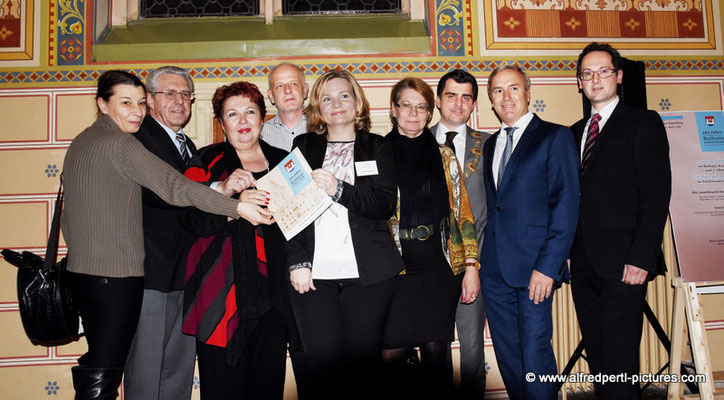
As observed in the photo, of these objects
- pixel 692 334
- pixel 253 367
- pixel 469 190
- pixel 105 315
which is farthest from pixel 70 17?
pixel 692 334

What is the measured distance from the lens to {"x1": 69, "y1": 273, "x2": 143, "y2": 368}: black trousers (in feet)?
7.20

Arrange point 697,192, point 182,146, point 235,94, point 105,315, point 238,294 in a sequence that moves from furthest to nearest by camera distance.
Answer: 1. point 697,192
2. point 182,146
3. point 235,94
4. point 105,315
5. point 238,294

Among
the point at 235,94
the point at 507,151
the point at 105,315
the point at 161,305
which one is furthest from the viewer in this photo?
the point at 507,151

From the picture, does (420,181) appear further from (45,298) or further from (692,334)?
(692,334)

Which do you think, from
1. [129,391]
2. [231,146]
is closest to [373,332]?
[231,146]

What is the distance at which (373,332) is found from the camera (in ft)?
7.12

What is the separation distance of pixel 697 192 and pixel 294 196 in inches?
115

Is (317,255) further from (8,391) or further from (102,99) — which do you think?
(8,391)

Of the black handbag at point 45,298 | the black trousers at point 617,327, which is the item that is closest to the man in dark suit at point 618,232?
the black trousers at point 617,327

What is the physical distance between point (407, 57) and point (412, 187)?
5.80ft

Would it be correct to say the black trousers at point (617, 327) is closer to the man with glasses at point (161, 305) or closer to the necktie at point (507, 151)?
the necktie at point (507, 151)

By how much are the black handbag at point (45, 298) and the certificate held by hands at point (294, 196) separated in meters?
1.23

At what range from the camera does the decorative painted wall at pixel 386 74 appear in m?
3.63

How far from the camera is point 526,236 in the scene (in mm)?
2551
